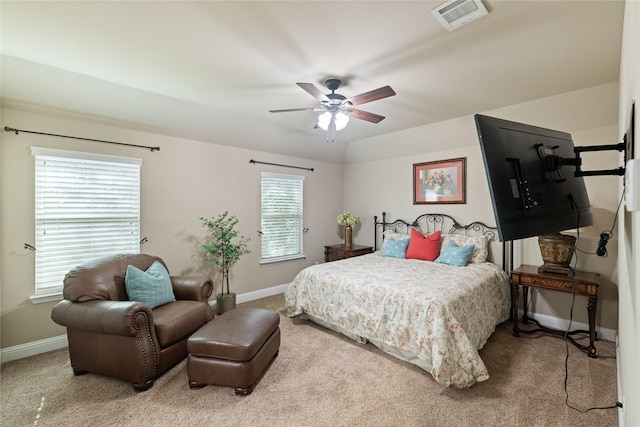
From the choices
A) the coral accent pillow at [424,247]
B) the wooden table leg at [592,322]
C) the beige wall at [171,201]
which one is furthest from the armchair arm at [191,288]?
the wooden table leg at [592,322]

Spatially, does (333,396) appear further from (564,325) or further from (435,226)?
(435,226)

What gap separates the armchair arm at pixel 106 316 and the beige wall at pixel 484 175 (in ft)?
13.2

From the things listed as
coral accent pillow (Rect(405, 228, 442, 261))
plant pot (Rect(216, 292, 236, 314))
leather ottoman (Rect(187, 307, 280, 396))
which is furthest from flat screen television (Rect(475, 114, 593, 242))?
plant pot (Rect(216, 292, 236, 314))

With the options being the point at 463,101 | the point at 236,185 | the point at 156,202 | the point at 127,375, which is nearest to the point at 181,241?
the point at 156,202

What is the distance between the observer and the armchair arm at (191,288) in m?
2.99

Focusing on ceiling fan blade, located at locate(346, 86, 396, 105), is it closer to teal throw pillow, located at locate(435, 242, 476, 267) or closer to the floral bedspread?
the floral bedspread

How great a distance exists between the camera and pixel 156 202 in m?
3.59

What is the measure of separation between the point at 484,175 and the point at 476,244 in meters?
1.07

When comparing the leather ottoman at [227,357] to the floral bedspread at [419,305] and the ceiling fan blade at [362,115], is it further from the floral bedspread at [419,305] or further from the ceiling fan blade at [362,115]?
the ceiling fan blade at [362,115]

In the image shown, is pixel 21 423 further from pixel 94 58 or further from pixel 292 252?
pixel 292 252

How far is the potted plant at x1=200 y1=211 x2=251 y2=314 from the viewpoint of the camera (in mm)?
3789

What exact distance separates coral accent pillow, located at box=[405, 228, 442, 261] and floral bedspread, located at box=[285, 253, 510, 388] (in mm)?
180

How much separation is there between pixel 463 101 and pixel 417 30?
158cm

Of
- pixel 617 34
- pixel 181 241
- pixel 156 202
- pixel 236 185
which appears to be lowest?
pixel 181 241
